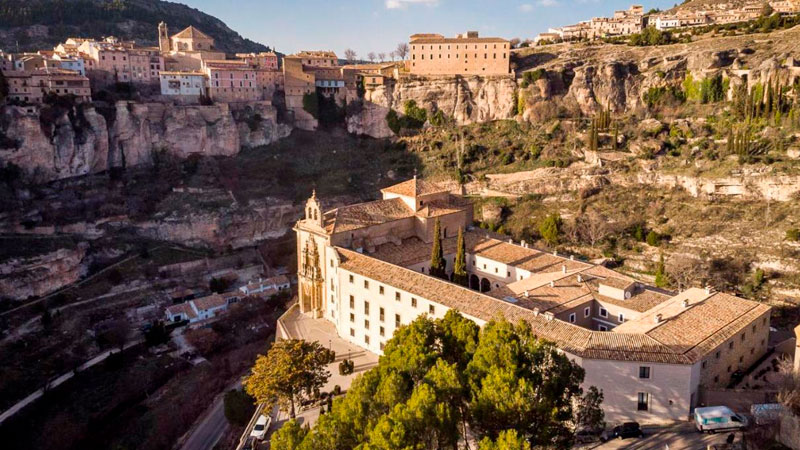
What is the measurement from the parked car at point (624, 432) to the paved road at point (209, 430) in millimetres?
17362

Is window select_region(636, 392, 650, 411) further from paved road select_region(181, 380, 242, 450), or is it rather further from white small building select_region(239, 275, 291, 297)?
white small building select_region(239, 275, 291, 297)

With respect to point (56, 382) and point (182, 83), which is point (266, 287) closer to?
point (56, 382)

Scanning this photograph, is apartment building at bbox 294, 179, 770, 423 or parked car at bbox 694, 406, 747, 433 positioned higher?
apartment building at bbox 294, 179, 770, 423

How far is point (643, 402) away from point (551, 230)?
23218 millimetres

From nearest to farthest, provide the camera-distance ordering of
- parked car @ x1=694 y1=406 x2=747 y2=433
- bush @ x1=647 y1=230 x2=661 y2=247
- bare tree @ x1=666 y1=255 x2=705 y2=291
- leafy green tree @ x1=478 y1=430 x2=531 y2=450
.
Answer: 1. leafy green tree @ x1=478 y1=430 x2=531 y2=450
2. parked car @ x1=694 y1=406 x2=747 y2=433
3. bare tree @ x1=666 y1=255 x2=705 y2=291
4. bush @ x1=647 y1=230 x2=661 y2=247

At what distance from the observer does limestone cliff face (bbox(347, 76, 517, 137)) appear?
201ft

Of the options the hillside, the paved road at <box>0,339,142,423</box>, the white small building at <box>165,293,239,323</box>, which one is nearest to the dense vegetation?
the paved road at <box>0,339,142,423</box>

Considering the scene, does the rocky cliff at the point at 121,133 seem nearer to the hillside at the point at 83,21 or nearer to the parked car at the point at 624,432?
the hillside at the point at 83,21

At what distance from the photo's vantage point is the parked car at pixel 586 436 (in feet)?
61.5

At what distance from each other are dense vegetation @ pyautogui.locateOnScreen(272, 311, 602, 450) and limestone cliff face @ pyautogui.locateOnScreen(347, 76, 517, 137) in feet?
156

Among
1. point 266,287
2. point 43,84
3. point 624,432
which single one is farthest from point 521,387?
point 43,84

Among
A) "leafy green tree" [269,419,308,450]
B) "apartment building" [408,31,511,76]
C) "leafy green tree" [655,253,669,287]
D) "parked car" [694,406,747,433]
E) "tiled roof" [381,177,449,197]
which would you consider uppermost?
"apartment building" [408,31,511,76]

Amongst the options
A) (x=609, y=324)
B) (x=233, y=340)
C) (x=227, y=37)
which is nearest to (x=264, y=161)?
(x=233, y=340)

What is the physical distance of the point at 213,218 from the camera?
50062mm
